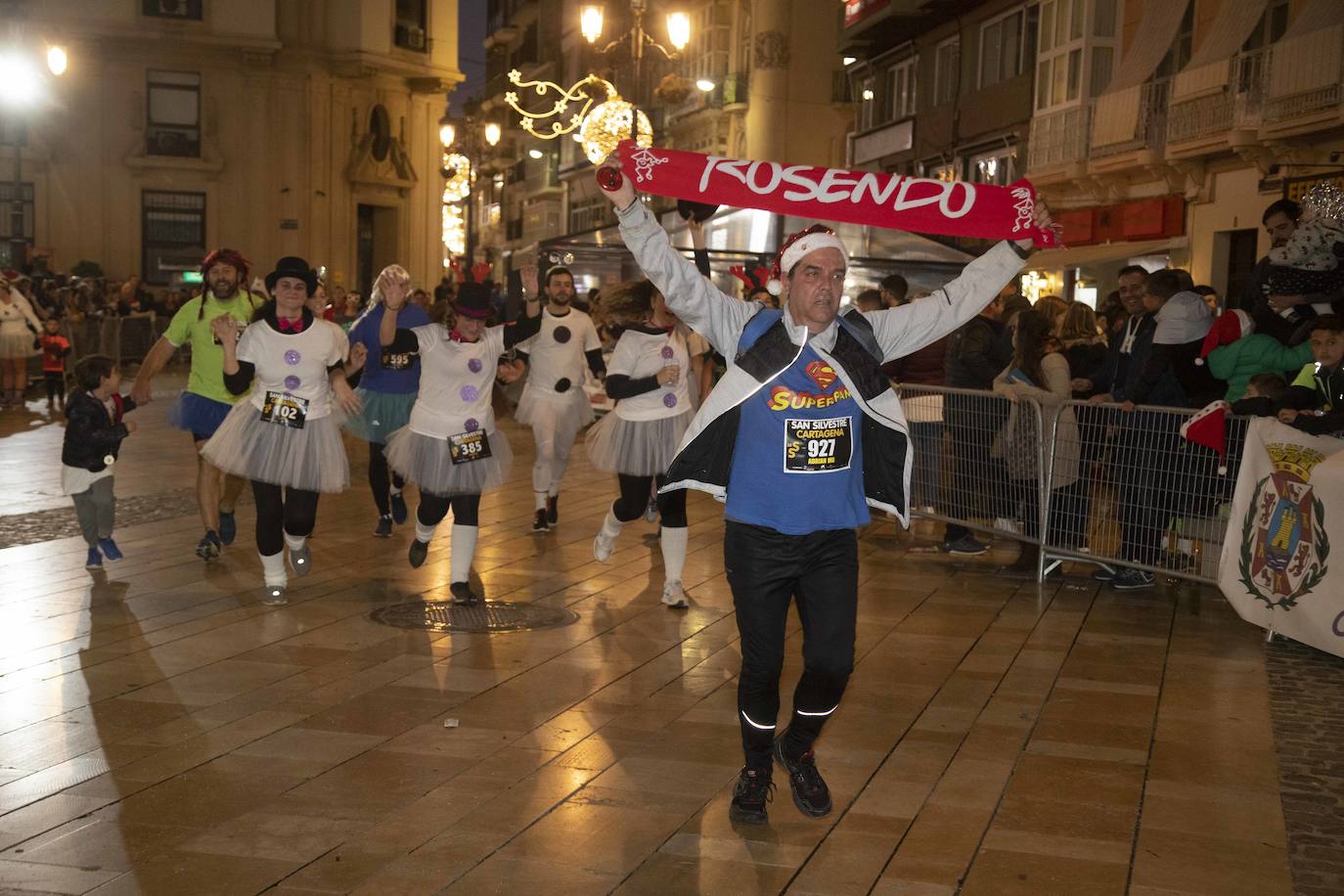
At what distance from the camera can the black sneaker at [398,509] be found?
1251 cm

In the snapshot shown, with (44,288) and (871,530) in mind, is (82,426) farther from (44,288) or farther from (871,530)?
(44,288)

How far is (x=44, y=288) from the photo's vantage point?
3136cm

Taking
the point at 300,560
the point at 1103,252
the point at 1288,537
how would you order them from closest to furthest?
the point at 1288,537 < the point at 300,560 < the point at 1103,252

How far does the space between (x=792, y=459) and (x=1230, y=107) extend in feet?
70.0

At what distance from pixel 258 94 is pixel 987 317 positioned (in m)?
38.9

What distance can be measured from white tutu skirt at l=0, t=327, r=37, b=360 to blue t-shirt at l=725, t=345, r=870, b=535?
20.9m

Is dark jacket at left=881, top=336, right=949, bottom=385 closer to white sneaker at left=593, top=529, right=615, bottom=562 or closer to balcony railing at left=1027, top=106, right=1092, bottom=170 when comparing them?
white sneaker at left=593, top=529, right=615, bottom=562

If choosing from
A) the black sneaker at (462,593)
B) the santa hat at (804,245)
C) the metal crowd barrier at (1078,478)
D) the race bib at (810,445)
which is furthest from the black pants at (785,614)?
the metal crowd barrier at (1078,478)

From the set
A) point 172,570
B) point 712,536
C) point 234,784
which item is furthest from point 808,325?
point 712,536

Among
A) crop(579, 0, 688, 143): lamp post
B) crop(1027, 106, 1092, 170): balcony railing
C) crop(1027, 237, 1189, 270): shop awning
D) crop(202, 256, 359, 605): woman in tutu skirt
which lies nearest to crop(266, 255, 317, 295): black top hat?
crop(202, 256, 359, 605): woman in tutu skirt

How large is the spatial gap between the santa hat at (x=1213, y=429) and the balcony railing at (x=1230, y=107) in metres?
15.4

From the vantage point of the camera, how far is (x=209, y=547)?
10.9 meters

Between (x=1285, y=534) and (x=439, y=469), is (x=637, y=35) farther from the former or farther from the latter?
(x=1285, y=534)

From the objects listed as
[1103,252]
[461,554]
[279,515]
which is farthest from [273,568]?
[1103,252]
